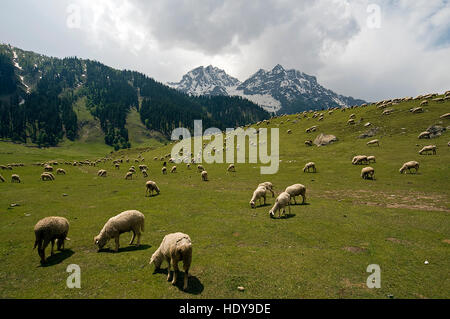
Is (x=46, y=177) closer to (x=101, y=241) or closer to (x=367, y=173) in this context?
(x=101, y=241)

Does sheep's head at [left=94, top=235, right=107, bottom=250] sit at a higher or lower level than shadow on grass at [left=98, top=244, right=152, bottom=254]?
higher

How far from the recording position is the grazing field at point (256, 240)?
11.5 meters

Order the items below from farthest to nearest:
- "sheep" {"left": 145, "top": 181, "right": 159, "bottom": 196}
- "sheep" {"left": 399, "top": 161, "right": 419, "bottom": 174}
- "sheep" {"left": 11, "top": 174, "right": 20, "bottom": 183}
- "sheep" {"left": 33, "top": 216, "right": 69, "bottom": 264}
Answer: "sheep" {"left": 11, "top": 174, "right": 20, "bottom": 183}
"sheep" {"left": 399, "top": 161, "right": 419, "bottom": 174}
"sheep" {"left": 145, "top": 181, "right": 159, "bottom": 196}
"sheep" {"left": 33, "top": 216, "right": 69, "bottom": 264}

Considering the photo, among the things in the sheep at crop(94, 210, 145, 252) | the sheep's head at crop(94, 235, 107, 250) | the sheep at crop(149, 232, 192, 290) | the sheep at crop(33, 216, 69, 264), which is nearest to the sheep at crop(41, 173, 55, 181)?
the sheep at crop(33, 216, 69, 264)

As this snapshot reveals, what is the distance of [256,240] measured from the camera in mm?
17812

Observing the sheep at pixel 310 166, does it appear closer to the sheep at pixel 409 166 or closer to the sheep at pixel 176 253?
the sheep at pixel 409 166

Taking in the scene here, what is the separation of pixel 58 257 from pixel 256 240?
1460cm

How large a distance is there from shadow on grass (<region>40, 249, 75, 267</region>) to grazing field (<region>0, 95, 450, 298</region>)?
0.09 meters

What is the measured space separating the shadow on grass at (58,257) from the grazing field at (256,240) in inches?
3.6

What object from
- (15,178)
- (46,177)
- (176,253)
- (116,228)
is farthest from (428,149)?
(15,178)

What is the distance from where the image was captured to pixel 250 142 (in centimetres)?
9619

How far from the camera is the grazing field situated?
1155 centimetres

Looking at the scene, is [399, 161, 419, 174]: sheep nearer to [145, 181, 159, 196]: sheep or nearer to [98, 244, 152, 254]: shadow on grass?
[145, 181, 159, 196]: sheep

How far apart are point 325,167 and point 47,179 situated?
222 feet
